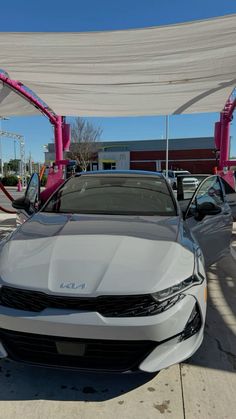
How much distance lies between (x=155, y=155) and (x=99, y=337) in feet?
164

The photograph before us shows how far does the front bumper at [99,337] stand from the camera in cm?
237

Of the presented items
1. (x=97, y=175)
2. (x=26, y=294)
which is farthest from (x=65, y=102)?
(x=26, y=294)

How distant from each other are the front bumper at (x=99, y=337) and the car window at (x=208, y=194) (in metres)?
2.01

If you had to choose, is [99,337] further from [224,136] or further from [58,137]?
[58,137]

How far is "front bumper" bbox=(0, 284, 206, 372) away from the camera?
7.76ft

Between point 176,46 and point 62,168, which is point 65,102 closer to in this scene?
point 62,168

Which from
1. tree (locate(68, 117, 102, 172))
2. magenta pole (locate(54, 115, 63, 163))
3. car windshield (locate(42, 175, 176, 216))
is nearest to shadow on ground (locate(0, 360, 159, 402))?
car windshield (locate(42, 175, 176, 216))

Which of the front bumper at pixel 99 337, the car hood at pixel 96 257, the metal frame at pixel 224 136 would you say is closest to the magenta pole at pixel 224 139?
the metal frame at pixel 224 136

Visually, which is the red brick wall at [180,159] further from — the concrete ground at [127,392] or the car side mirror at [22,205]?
the concrete ground at [127,392]

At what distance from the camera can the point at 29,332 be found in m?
2.45

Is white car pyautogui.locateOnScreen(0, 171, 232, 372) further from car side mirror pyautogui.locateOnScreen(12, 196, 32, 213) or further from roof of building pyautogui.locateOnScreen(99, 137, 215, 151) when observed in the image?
roof of building pyautogui.locateOnScreen(99, 137, 215, 151)

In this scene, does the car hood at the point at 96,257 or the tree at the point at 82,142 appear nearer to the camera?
the car hood at the point at 96,257

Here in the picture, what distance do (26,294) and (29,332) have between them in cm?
24

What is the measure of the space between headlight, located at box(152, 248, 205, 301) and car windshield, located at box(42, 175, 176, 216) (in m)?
1.11
